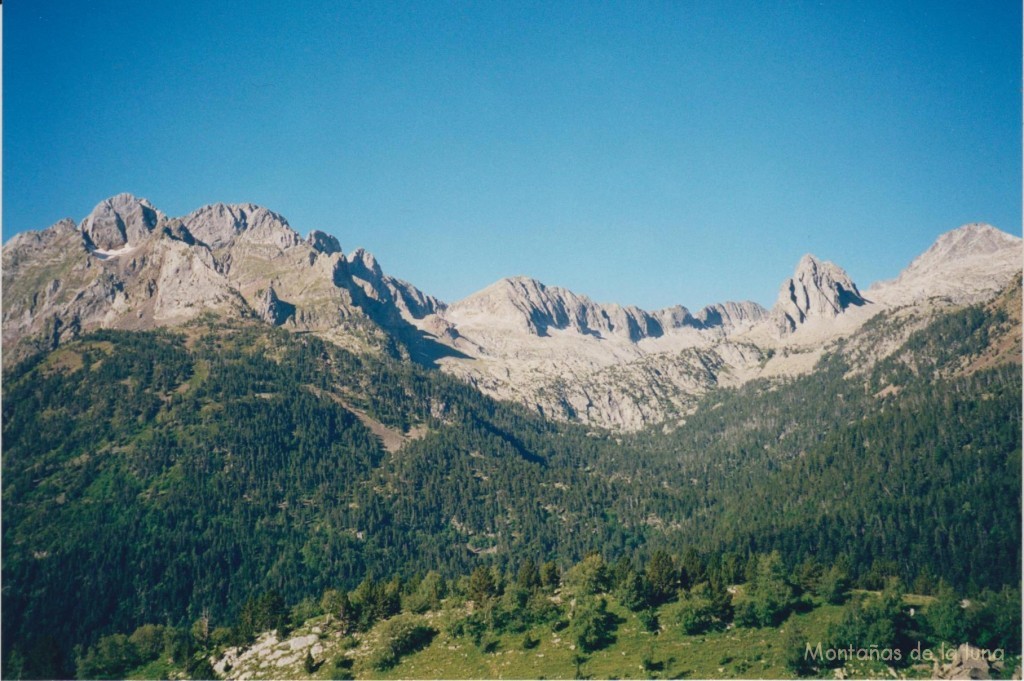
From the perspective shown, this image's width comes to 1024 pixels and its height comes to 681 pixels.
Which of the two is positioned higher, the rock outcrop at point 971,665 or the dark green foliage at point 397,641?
the rock outcrop at point 971,665

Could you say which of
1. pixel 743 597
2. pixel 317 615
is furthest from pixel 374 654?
pixel 743 597

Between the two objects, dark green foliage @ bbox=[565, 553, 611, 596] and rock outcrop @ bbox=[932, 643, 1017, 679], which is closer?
rock outcrop @ bbox=[932, 643, 1017, 679]

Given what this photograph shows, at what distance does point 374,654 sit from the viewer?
99.7m

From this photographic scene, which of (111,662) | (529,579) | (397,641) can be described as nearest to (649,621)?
(529,579)

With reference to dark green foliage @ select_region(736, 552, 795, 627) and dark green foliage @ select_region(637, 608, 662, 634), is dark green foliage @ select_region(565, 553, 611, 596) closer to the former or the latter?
dark green foliage @ select_region(637, 608, 662, 634)

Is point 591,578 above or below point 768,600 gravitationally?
below

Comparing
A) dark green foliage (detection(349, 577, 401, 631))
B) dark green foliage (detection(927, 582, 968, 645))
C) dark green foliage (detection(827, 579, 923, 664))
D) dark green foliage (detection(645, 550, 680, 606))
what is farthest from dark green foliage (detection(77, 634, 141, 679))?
dark green foliage (detection(927, 582, 968, 645))

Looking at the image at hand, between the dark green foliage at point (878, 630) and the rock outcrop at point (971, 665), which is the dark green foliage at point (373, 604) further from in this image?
the rock outcrop at point (971, 665)

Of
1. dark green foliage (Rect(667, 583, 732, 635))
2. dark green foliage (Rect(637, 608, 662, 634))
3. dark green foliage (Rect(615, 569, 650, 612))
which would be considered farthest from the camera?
dark green foliage (Rect(615, 569, 650, 612))

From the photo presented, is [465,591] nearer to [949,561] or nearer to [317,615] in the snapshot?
[317,615]

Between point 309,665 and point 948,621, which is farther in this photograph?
point 309,665

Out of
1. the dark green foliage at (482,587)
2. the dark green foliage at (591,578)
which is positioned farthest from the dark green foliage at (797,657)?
the dark green foliage at (482,587)

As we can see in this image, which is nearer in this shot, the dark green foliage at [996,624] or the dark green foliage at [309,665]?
the dark green foliage at [996,624]

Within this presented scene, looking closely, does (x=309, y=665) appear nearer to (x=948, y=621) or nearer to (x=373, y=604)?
(x=373, y=604)
